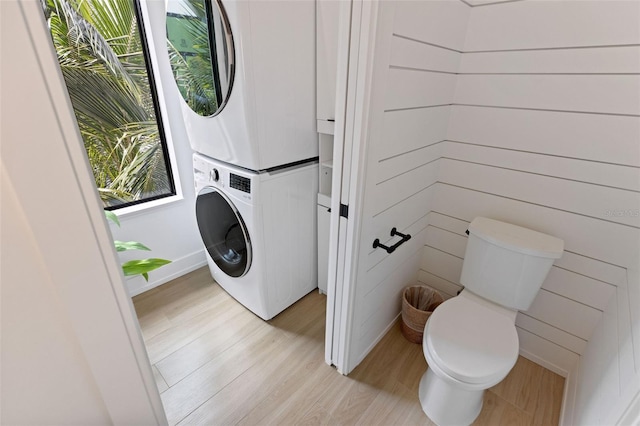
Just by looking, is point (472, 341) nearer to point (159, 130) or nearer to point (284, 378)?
point (284, 378)

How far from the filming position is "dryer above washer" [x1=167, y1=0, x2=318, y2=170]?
122cm

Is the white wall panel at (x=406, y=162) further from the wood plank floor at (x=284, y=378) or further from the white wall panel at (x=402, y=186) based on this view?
the wood plank floor at (x=284, y=378)

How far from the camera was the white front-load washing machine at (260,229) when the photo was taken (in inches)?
60.6

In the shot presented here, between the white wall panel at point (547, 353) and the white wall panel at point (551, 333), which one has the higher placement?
the white wall panel at point (551, 333)

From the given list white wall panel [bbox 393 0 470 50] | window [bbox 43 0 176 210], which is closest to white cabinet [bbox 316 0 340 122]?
white wall panel [bbox 393 0 470 50]

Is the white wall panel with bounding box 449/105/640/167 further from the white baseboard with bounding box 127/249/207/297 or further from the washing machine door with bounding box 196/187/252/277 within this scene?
the white baseboard with bounding box 127/249/207/297

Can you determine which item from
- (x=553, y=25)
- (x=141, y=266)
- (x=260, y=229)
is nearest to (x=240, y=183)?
(x=260, y=229)

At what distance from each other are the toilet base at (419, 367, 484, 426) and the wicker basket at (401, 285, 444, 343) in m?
0.31

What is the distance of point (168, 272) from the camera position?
217 cm

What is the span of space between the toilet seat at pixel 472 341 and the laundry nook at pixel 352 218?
0.01m

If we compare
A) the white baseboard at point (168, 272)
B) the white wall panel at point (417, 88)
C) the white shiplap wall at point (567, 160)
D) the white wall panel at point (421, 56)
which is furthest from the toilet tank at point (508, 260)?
the white baseboard at point (168, 272)

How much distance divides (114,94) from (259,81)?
113cm

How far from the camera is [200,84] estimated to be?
147cm

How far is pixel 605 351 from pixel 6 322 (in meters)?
1.82
